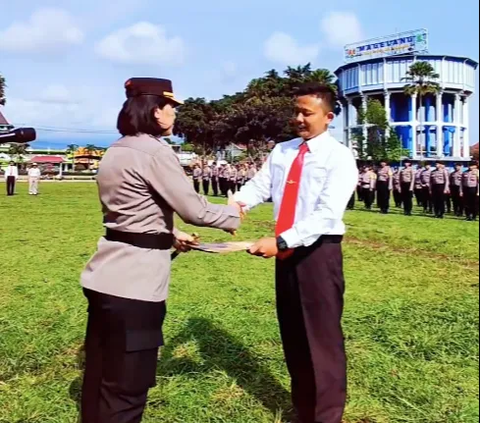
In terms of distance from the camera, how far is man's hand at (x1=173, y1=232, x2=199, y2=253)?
2.94 meters

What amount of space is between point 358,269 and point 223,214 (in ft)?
18.0

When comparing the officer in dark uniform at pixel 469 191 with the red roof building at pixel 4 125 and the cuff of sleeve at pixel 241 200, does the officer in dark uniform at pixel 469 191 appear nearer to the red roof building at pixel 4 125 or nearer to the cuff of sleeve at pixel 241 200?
the cuff of sleeve at pixel 241 200

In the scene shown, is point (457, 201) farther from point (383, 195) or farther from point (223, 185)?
point (223, 185)

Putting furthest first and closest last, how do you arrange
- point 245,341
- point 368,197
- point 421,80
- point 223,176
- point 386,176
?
point 421,80
point 223,176
point 368,197
point 386,176
point 245,341

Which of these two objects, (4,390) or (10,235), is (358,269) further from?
(10,235)

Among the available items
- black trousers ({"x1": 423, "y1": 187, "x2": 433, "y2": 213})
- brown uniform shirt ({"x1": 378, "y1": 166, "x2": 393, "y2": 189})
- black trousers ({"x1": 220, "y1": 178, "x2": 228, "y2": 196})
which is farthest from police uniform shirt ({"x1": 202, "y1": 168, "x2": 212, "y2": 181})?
black trousers ({"x1": 423, "y1": 187, "x2": 433, "y2": 213})

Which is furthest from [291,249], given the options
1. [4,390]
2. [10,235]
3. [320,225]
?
[10,235]

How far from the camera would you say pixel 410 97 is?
59.8 meters

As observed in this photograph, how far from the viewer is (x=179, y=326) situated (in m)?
5.05

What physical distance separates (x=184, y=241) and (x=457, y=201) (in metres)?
16.8

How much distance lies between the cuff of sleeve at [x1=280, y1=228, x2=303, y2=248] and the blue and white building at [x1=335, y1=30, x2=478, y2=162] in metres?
57.8

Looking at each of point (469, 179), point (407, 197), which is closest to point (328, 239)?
point (469, 179)

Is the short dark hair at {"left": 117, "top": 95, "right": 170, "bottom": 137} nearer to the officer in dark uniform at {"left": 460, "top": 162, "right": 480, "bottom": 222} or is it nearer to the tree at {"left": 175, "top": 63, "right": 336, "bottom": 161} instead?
the officer in dark uniform at {"left": 460, "top": 162, "right": 480, "bottom": 222}

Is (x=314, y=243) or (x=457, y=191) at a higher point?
(x=314, y=243)
